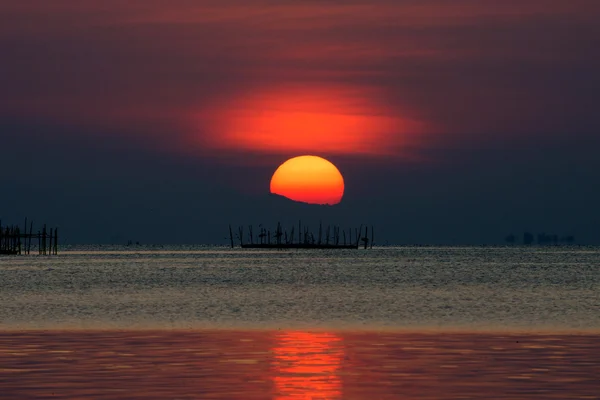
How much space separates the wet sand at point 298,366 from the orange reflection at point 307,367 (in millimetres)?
30

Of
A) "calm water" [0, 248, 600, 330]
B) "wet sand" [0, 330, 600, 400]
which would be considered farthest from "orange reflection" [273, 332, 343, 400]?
"calm water" [0, 248, 600, 330]

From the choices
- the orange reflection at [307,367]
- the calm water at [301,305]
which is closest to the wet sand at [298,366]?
the orange reflection at [307,367]

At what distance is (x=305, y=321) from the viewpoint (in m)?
52.2

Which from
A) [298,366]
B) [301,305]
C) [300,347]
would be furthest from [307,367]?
[301,305]

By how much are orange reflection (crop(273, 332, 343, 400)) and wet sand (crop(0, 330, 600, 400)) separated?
0.03 m

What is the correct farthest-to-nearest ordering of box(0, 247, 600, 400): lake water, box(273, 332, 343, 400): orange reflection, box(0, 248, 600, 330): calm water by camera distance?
1. box(0, 248, 600, 330): calm water
2. box(0, 247, 600, 400): lake water
3. box(273, 332, 343, 400): orange reflection

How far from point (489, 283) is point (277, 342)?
2722 inches

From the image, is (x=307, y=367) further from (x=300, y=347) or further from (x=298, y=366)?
(x=300, y=347)

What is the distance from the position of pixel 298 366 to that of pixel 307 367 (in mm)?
295

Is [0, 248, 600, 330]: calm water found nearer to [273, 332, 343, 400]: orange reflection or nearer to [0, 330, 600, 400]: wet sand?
[0, 330, 600, 400]: wet sand

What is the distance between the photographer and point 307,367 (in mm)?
30000

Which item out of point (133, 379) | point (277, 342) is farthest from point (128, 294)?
point (133, 379)

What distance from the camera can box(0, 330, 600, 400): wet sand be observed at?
82.0ft

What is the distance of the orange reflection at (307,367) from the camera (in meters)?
24.9
